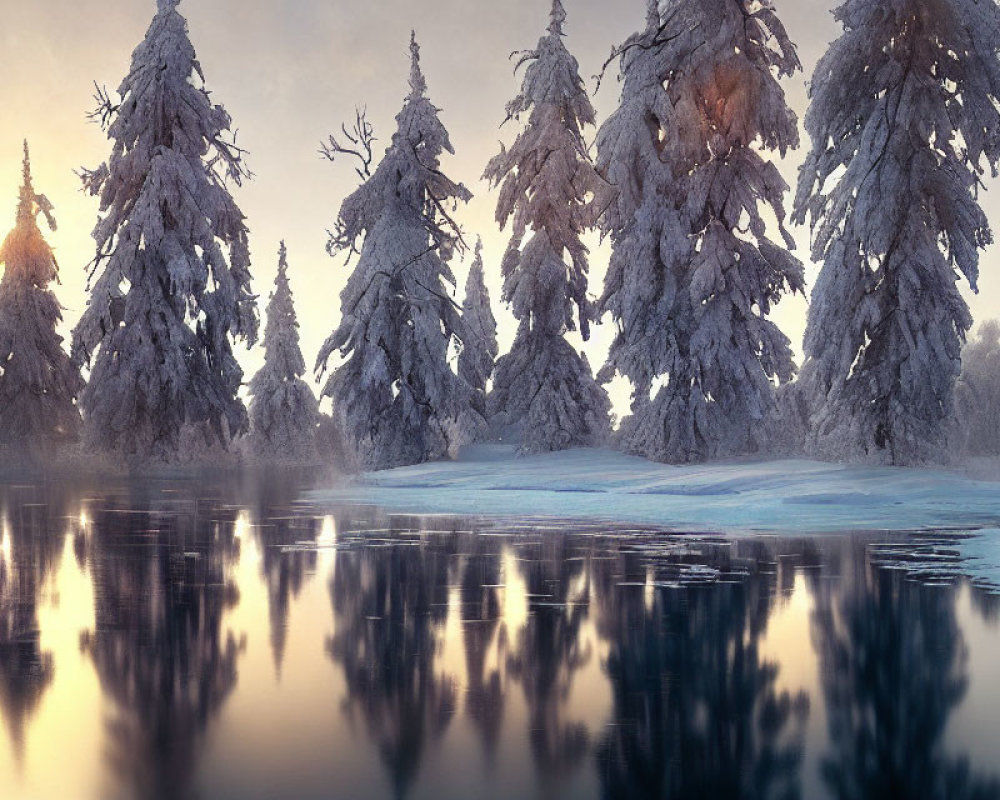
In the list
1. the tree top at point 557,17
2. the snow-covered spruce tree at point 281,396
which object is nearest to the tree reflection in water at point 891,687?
the tree top at point 557,17

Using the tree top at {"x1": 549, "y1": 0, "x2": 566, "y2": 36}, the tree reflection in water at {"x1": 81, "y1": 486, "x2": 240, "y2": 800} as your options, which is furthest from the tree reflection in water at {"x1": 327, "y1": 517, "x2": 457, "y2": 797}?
the tree top at {"x1": 549, "y1": 0, "x2": 566, "y2": 36}

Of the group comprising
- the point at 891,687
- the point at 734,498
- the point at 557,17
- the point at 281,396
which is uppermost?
the point at 557,17

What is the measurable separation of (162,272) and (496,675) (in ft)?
109

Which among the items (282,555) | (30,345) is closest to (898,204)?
(282,555)

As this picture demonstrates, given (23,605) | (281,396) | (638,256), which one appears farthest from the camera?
(281,396)

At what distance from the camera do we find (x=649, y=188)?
29.4m

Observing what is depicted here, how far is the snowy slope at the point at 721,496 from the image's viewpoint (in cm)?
1591

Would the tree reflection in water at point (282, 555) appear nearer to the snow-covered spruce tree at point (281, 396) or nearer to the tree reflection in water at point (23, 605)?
the tree reflection in water at point (23, 605)

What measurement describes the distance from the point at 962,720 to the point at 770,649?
5.24 feet

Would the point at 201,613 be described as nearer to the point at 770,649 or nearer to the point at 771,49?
the point at 770,649

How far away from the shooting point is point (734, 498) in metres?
18.7

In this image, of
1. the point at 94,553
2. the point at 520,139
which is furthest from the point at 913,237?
the point at 94,553

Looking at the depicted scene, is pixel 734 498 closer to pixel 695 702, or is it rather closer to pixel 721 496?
pixel 721 496

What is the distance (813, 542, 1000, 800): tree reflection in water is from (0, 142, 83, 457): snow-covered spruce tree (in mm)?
46005
